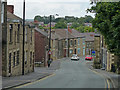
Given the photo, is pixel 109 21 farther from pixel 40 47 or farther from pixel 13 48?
pixel 40 47

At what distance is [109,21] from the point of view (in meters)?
25.7

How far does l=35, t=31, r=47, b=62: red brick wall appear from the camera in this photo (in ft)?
194

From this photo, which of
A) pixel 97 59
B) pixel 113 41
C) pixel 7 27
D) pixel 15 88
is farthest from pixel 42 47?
pixel 15 88

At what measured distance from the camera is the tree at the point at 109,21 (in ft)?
78.5

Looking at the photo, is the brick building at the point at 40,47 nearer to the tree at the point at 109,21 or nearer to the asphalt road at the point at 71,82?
the asphalt road at the point at 71,82

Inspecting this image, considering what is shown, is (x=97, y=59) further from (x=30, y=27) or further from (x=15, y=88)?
(x=15, y=88)

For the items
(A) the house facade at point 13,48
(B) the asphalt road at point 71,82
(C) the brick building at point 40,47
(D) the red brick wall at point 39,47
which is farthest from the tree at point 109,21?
(D) the red brick wall at point 39,47

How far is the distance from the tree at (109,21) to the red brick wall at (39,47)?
3217cm

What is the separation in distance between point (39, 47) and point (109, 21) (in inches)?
1386

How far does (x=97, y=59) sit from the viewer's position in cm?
6284

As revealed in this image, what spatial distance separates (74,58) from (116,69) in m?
42.1

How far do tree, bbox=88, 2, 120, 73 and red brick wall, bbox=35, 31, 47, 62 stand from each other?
32173mm

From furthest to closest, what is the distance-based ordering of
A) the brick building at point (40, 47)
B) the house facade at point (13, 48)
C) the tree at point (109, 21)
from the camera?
the brick building at point (40, 47) → the house facade at point (13, 48) → the tree at point (109, 21)

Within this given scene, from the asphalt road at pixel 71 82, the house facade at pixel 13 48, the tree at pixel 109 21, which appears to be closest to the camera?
the asphalt road at pixel 71 82
